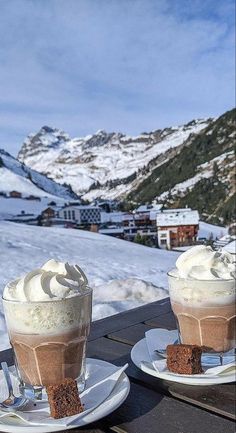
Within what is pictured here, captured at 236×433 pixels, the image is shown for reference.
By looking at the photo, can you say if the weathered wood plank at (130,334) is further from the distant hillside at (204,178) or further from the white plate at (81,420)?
the distant hillside at (204,178)

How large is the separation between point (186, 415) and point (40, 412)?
241 mm

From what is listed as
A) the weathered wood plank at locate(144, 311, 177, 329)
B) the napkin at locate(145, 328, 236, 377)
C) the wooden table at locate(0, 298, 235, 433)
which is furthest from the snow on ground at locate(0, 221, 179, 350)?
the wooden table at locate(0, 298, 235, 433)

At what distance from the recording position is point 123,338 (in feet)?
3.58

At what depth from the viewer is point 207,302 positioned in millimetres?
853

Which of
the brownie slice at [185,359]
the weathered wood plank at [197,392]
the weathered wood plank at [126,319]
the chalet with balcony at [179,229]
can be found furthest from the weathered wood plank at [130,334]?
the chalet with balcony at [179,229]

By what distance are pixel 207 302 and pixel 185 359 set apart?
0.41 feet

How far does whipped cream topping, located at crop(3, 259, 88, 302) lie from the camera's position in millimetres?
741

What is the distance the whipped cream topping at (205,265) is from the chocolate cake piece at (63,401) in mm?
346

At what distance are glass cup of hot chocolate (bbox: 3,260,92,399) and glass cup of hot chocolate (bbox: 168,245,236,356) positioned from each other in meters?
0.22

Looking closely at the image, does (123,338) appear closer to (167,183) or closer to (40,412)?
(40,412)

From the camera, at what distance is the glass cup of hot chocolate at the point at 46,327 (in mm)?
730

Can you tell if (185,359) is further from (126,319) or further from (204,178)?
(204,178)

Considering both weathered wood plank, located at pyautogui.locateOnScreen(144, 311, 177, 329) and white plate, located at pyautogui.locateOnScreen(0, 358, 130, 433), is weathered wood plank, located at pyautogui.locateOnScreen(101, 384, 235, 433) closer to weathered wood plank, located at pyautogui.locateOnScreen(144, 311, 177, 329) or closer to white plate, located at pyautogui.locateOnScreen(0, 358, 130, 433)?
white plate, located at pyautogui.locateOnScreen(0, 358, 130, 433)

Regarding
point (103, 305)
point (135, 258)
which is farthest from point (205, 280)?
point (135, 258)
